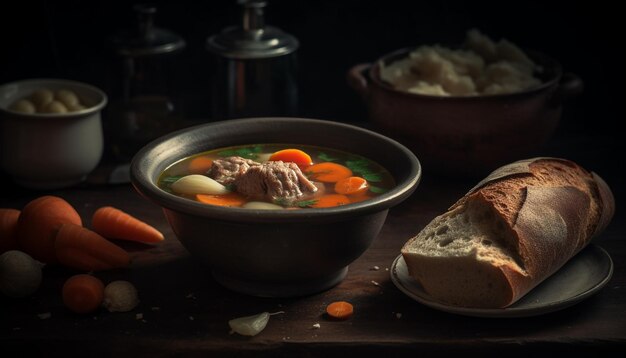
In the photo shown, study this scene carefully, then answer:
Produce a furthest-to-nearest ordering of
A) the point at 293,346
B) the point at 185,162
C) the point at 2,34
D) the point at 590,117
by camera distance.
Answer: the point at 590,117
the point at 2,34
the point at 185,162
the point at 293,346

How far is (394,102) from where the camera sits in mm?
3568

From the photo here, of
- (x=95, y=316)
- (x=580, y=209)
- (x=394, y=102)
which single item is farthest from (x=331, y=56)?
(x=95, y=316)

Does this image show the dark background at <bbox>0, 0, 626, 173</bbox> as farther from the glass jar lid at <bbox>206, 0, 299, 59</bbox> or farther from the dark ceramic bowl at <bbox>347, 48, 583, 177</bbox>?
the dark ceramic bowl at <bbox>347, 48, 583, 177</bbox>

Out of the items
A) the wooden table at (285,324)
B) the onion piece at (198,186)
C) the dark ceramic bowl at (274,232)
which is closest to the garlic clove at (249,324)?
the wooden table at (285,324)

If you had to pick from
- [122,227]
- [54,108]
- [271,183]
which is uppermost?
[271,183]

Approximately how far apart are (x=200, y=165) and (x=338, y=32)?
1462mm

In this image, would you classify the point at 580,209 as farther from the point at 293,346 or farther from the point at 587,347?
the point at 293,346

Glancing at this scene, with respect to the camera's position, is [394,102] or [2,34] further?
[2,34]

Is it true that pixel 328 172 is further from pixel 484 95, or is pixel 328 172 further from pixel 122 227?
pixel 484 95

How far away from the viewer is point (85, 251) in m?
2.86

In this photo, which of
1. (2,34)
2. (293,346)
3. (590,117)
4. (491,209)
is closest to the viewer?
(293,346)

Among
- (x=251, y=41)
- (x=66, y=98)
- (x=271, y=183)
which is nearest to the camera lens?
(x=271, y=183)

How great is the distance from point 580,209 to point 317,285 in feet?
2.68

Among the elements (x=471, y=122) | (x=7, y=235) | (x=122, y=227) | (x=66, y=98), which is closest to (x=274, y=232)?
(x=122, y=227)
